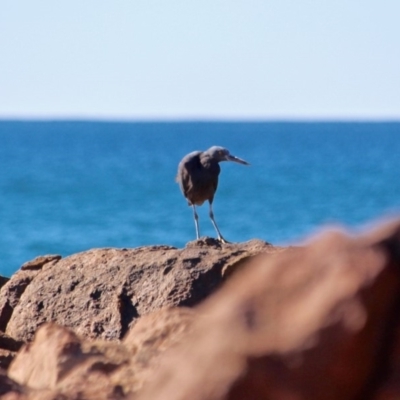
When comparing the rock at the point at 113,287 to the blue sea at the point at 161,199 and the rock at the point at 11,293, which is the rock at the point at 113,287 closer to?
the rock at the point at 11,293

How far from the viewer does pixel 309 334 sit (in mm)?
2986

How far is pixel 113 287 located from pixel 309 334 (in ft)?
11.8

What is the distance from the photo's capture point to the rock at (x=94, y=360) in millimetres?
3668

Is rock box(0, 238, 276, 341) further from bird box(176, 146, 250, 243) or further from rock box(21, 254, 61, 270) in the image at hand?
bird box(176, 146, 250, 243)

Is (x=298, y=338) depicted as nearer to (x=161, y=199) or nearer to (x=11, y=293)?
(x=11, y=293)

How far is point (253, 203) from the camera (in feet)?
162

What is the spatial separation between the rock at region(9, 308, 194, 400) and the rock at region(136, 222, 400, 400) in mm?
519

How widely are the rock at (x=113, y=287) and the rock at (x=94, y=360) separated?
2.10m

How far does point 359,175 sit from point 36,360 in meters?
60.6

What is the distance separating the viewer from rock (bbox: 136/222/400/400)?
2990 millimetres

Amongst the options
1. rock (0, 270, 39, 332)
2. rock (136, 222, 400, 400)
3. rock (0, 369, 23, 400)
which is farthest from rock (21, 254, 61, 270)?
rock (136, 222, 400, 400)

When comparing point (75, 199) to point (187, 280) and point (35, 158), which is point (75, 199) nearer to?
point (35, 158)

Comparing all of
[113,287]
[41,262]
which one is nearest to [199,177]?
[41,262]

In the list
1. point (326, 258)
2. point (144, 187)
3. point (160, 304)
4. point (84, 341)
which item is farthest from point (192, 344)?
point (144, 187)
